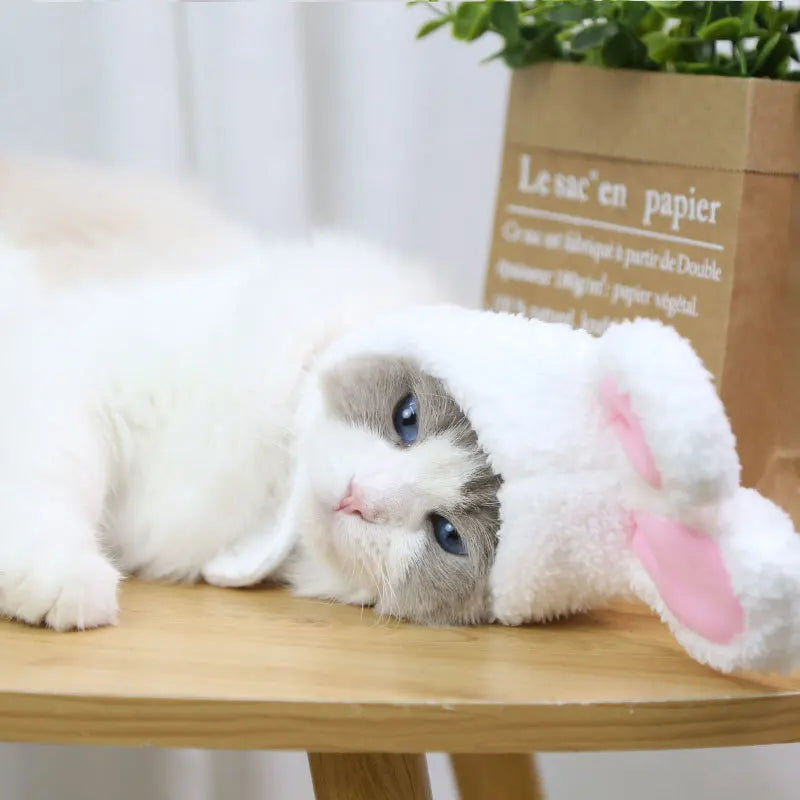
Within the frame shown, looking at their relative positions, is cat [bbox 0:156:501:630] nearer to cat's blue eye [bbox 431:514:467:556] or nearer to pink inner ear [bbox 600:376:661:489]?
cat's blue eye [bbox 431:514:467:556]

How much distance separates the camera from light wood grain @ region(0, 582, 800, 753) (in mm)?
544

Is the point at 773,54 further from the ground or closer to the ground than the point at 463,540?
further from the ground

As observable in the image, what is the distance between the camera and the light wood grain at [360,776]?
0.71m

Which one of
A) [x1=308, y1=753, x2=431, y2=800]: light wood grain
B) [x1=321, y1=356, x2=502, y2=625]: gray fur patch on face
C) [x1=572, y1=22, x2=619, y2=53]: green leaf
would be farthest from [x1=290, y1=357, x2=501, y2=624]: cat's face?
[x1=572, y1=22, x2=619, y2=53]: green leaf

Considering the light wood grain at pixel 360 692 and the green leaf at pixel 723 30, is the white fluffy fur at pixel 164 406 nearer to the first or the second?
the light wood grain at pixel 360 692

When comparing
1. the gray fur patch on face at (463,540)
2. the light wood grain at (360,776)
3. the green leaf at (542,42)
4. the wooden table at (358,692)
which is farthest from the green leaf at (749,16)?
the light wood grain at (360,776)

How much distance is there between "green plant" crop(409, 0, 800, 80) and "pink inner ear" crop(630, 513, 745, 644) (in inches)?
24.2

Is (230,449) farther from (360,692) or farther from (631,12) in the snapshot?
(631,12)

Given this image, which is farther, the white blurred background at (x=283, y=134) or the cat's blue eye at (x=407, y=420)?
the white blurred background at (x=283, y=134)

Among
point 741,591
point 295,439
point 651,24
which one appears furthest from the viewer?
point 651,24

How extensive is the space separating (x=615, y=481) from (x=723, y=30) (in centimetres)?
59

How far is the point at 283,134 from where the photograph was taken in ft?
4.58

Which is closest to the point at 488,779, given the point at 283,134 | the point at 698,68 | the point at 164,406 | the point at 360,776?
the point at 360,776

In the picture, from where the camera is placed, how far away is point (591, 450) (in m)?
0.66
